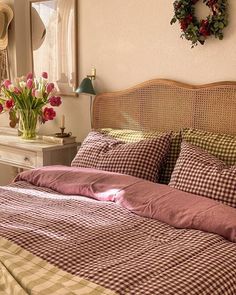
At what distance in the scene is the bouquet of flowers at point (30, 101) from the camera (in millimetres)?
2996

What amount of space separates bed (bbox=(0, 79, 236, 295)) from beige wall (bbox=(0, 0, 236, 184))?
0.13 metres

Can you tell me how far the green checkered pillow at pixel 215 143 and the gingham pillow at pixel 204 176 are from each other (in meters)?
0.08

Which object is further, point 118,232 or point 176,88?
point 176,88

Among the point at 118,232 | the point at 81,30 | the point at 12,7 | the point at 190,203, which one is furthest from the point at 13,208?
the point at 12,7

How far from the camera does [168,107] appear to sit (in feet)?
8.29

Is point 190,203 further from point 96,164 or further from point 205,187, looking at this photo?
point 96,164

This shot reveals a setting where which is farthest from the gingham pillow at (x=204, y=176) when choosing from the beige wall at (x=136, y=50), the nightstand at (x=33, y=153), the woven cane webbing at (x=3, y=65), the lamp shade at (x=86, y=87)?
the woven cane webbing at (x=3, y=65)

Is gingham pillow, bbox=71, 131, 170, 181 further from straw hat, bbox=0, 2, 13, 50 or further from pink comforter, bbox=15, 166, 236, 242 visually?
straw hat, bbox=0, 2, 13, 50

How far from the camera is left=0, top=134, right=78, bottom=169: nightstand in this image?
2854 millimetres

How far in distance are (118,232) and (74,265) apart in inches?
12.6

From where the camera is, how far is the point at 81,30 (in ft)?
9.96

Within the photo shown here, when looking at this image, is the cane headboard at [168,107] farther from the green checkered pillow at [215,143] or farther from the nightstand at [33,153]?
the nightstand at [33,153]

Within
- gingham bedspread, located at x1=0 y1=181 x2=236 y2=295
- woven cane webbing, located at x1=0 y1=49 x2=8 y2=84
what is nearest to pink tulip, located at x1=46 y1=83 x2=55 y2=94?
woven cane webbing, located at x1=0 y1=49 x2=8 y2=84

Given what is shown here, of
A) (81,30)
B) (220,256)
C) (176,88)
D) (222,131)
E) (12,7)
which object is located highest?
(12,7)
